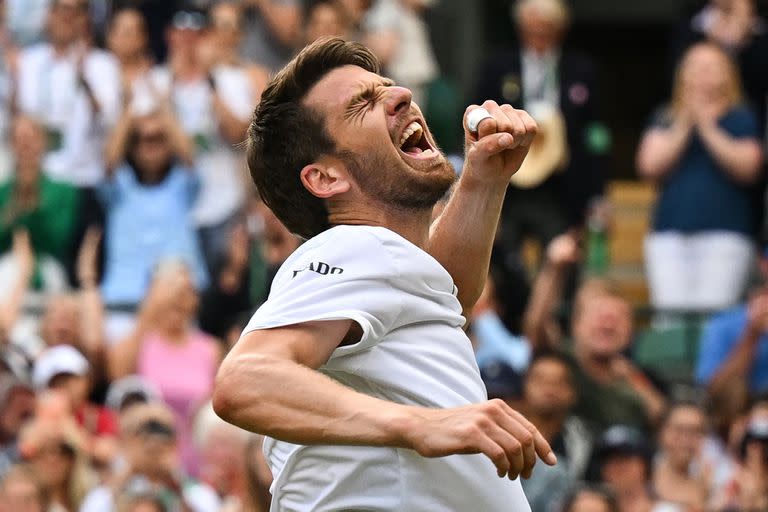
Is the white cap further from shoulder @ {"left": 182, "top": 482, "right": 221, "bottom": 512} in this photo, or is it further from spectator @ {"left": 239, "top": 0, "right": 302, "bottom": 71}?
spectator @ {"left": 239, "top": 0, "right": 302, "bottom": 71}

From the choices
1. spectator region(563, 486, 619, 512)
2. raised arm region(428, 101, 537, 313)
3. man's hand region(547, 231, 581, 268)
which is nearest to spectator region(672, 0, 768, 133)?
man's hand region(547, 231, 581, 268)

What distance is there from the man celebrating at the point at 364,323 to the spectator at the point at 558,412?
3987 mm

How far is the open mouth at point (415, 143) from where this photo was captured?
11.3 ft

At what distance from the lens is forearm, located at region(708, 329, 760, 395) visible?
26.2 ft

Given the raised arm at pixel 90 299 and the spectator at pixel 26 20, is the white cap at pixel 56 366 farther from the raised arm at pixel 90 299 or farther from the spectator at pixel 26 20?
the spectator at pixel 26 20

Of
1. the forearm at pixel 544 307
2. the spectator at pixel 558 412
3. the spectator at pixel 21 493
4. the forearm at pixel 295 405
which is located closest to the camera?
the forearm at pixel 295 405

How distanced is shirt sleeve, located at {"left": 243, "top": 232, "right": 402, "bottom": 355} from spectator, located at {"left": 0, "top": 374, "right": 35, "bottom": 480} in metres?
4.92

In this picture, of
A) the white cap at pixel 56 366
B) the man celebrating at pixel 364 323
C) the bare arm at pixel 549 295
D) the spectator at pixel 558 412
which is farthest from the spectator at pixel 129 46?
the man celebrating at pixel 364 323

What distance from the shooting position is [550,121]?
9.51 meters

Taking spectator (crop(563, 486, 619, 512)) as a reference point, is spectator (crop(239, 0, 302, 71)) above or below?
above

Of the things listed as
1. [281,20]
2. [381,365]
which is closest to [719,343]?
[281,20]

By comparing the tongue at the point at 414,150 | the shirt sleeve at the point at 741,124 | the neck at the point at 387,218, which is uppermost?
the tongue at the point at 414,150

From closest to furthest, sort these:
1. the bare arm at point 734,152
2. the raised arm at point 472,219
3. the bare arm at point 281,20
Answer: the raised arm at point 472,219 → the bare arm at point 734,152 → the bare arm at point 281,20

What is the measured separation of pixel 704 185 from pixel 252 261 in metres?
2.47
